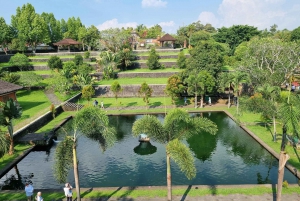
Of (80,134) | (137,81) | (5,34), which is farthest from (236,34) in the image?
(80,134)

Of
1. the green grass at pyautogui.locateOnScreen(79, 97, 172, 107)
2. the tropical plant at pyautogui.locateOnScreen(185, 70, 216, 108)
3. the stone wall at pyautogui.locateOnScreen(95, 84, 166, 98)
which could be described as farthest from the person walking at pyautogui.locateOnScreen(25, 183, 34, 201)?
the stone wall at pyautogui.locateOnScreen(95, 84, 166, 98)

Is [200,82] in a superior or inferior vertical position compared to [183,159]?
superior

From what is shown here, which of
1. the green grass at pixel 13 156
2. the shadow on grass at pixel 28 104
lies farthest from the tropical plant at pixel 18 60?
the green grass at pixel 13 156

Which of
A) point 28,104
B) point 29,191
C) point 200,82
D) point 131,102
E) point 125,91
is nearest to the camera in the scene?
point 29,191

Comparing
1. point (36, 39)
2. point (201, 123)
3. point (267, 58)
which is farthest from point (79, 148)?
point (36, 39)

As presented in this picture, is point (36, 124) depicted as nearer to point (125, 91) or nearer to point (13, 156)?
point (13, 156)

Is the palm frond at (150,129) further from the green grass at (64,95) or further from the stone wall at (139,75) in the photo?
the stone wall at (139,75)
